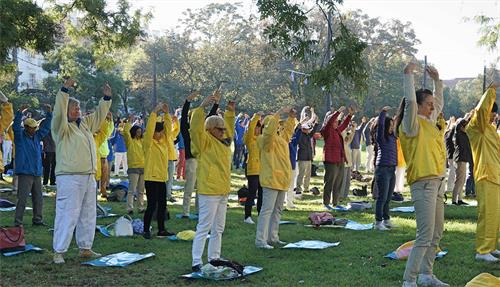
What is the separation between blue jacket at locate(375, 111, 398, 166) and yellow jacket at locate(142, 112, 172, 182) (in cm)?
373

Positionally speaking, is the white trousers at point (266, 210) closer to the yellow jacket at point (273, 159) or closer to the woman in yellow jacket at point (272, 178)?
the woman in yellow jacket at point (272, 178)

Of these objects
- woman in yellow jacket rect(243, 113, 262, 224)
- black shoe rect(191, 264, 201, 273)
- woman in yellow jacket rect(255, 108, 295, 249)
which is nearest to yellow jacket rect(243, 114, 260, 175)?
woman in yellow jacket rect(243, 113, 262, 224)

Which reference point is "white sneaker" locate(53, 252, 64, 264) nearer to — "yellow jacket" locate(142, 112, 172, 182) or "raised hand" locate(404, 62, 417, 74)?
"yellow jacket" locate(142, 112, 172, 182)

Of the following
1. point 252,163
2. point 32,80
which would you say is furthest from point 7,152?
point 32,80

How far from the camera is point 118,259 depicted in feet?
26.3

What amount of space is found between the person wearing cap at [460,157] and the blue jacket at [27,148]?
8848mm

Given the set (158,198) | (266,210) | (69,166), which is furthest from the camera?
(158,198)

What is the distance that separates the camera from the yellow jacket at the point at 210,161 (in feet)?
24.1

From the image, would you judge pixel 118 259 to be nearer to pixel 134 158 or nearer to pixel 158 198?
pixel 158 198

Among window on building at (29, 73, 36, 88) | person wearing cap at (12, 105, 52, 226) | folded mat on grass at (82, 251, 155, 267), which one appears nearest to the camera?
folded mat on grass at (82, 251, 155, 267)

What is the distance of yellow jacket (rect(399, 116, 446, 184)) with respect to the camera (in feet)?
20.8

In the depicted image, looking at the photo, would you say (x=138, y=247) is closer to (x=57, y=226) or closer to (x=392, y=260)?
(x=57, y=226)

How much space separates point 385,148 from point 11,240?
6237 millimetres

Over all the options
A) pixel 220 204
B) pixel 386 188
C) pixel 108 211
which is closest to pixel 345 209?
pixel 386 188
